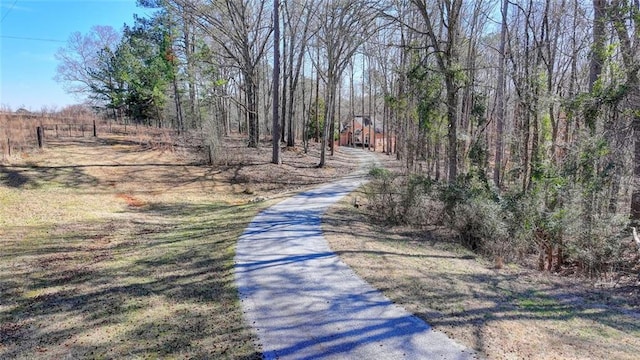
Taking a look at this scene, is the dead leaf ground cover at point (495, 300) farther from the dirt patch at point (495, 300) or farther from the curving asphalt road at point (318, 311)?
the curving asphalt road at point (318, 311)

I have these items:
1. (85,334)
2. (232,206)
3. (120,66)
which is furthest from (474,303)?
(120,66)

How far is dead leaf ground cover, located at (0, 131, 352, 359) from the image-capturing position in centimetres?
431

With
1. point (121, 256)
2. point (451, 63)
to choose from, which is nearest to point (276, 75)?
point (451, 63)

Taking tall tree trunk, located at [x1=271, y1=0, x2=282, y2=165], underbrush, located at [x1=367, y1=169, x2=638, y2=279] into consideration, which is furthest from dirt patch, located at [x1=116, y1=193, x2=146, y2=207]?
underbrush, located at [x1=367, y1=169, x2=638, y2=279]

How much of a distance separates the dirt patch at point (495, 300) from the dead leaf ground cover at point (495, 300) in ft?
0.04

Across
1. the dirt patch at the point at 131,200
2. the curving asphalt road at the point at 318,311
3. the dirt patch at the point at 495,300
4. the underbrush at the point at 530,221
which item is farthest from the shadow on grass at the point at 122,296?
the underbrush at the point at 530,221

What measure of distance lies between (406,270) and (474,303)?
1414 millimetres

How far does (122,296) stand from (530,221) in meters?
8.43

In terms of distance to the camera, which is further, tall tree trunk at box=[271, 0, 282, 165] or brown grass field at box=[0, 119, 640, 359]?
tall tree trunk at box=[271, 0, 282, 165]

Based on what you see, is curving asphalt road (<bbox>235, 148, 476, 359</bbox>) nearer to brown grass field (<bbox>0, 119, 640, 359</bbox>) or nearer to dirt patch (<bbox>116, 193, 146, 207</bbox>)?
brown grass field (<bbox>0, 119, 640, 359</bbox>)

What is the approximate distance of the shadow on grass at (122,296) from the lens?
163 inches

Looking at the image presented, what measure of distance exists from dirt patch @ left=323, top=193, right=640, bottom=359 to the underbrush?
2.87ft

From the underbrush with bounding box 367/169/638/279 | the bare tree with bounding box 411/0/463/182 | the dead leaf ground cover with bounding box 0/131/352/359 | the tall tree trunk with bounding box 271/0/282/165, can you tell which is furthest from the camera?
the tall tree trunk with bounding box 271/0/282/165

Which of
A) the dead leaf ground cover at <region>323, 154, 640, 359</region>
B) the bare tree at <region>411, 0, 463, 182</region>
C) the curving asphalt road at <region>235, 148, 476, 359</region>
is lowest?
the dead leaf ground cover at <region>323, 154, 640, 359</region>
